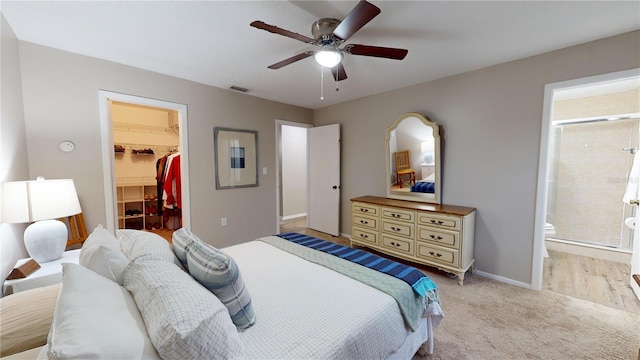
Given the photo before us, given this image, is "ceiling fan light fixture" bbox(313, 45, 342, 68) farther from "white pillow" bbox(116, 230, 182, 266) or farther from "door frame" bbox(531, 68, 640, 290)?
"door frame" bbox(531, 68, 640, 290)

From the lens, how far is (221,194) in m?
3.50

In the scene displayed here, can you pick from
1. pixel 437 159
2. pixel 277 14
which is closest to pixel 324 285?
pixel 277 14

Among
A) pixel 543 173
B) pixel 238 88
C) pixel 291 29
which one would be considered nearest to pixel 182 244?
pixel 291 29

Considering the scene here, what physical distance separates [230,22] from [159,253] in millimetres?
1696

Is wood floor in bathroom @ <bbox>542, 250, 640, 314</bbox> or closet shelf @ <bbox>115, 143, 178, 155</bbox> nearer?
wood floor in bathroom @ <bbox>542, 250, 640, 314</bbox>

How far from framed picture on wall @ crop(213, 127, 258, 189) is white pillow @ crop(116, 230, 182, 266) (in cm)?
194

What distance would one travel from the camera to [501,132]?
2645 mm

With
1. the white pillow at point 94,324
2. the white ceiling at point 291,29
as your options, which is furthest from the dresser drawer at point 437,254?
the white pillow at point 94,324

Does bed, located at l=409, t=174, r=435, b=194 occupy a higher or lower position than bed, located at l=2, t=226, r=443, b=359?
→ higher

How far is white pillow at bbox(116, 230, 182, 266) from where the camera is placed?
1.26 m

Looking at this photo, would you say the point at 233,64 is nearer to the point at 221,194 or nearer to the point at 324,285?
the point at 221,194

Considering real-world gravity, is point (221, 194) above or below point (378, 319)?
above

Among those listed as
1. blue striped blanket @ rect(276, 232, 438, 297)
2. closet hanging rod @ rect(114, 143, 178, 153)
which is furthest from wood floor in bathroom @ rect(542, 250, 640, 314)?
closet hanging rod @ rect(114, 143, 178, 153)

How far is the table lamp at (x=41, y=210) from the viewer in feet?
5.19
